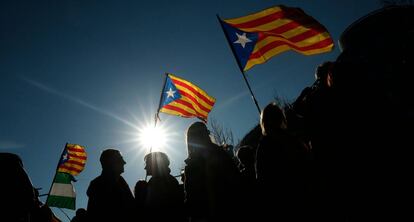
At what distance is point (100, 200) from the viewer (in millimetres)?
4219

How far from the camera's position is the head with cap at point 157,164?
14.9ft

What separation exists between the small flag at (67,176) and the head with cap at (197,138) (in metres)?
10.9

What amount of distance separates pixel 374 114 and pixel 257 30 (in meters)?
4.79

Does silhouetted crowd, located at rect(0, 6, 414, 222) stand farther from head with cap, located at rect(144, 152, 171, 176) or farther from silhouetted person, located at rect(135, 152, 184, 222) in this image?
head with cap, located at rect(144, 152, 171, 176)

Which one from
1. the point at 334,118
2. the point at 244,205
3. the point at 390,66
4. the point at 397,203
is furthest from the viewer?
the point at 390,66

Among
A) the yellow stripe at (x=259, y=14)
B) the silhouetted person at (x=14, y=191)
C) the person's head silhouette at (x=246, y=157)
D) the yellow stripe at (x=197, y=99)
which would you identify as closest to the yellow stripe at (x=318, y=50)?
the yellow stripe at (x=259, y=14)

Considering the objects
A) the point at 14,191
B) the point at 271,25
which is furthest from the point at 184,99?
the point at 14,191

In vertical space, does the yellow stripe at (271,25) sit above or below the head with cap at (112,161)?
above

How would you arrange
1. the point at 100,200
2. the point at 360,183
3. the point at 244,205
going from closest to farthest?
the point at 360,183 < the point at 244,205 < the point at 100,200

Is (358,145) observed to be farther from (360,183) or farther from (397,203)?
(397,203)

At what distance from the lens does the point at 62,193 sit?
→ 501 inches

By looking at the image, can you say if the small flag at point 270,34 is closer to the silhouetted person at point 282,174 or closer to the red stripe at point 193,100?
the red stripe at point 193,100

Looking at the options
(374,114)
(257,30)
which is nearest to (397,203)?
(374,114)

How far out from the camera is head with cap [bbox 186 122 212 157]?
3545 millimetres
